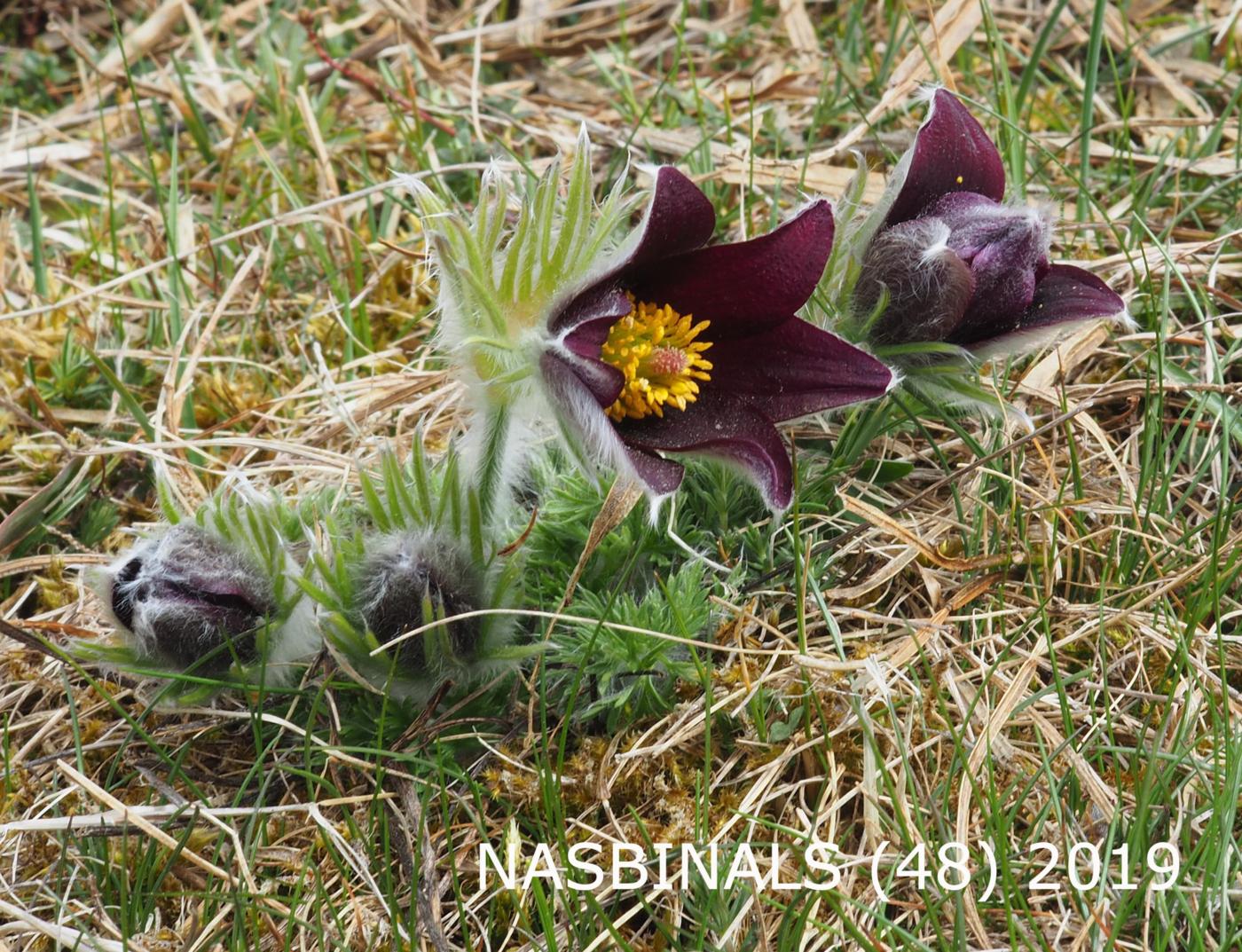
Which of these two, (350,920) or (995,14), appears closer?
(350,920)

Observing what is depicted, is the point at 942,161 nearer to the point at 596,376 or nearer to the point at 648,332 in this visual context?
the point at 648,332

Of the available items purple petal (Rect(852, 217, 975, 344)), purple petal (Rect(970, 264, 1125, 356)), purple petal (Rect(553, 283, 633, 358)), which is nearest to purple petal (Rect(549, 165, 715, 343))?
purple petal (Rect(553, 283, 633, 358))

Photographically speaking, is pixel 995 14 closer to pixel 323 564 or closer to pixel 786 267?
pixel 786 267

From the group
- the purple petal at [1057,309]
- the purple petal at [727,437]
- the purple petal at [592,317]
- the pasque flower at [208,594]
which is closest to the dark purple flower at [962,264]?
the purple petal at [1057,309]

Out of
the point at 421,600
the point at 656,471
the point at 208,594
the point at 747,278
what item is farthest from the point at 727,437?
the point at 208,594

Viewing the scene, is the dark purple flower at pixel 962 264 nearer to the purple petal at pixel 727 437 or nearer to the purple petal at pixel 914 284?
the purple petal at pixel 914 284

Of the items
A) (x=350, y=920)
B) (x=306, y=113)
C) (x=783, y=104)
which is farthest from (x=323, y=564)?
(x=783, y=104)
